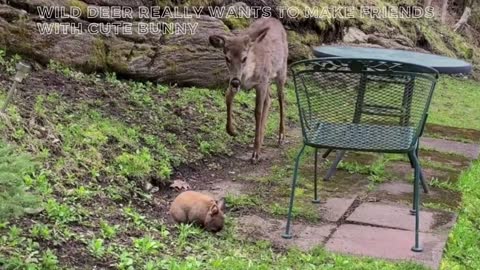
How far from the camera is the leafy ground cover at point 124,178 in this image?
3652mm

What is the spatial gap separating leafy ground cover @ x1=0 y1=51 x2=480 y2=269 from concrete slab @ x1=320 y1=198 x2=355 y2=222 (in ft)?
0.46

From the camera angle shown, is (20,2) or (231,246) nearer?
(231,246)

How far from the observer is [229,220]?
180 inches

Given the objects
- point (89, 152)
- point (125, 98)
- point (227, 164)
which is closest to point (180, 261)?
point (89, 152)

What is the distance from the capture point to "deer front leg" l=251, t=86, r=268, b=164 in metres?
6.40

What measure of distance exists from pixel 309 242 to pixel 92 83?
3.29 m

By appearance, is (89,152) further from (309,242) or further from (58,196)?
(309,242)

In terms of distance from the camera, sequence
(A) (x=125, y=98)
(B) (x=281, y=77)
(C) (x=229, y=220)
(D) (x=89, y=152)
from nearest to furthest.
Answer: (C) (x=229, y=220), (D) (x=89, y=152), (A) (x=125, y=98), (B) (x=281, y=77)

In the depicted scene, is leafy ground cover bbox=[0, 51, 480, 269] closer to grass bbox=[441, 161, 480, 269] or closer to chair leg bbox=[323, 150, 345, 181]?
grass bbox=[441, 161, 480, 269]

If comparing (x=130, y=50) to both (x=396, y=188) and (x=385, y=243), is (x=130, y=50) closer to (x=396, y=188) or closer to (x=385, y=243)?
(x=396, y=188)

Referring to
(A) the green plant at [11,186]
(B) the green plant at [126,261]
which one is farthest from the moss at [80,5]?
(A) the green plant at [11,186]

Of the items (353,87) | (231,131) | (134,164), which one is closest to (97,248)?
(134,164)

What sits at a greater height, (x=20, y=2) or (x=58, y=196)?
(x=20, y=2)

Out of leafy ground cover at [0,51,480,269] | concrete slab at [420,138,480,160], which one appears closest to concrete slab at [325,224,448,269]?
leafy ground cover at [0,51,480,269]
